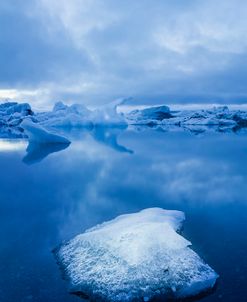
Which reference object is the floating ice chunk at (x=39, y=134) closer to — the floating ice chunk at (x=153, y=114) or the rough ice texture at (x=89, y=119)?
the rough ice texture at (x=89, y=119)

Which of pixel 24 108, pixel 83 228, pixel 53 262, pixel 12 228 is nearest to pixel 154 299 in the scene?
pixel 53 262

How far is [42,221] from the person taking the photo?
4.99 m

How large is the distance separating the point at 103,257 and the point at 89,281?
1.12ft

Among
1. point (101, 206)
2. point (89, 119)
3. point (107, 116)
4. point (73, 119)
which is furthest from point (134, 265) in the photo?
point (89, 119)

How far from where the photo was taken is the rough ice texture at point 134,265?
299 centimetres

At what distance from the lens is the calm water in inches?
129

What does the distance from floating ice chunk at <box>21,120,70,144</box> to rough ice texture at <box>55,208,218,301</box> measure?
12.8 m

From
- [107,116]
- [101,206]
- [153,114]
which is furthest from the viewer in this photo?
[153,114]

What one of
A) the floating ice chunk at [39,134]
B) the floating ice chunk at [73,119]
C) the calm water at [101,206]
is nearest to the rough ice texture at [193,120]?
the floating ice chunk at [73,119]

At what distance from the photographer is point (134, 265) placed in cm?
322

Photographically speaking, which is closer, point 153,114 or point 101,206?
point 101,206

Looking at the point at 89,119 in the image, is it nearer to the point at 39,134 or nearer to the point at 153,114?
the point at 39,134

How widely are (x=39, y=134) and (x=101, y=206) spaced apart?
11.4m

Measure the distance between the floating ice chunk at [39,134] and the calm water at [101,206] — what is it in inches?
187
